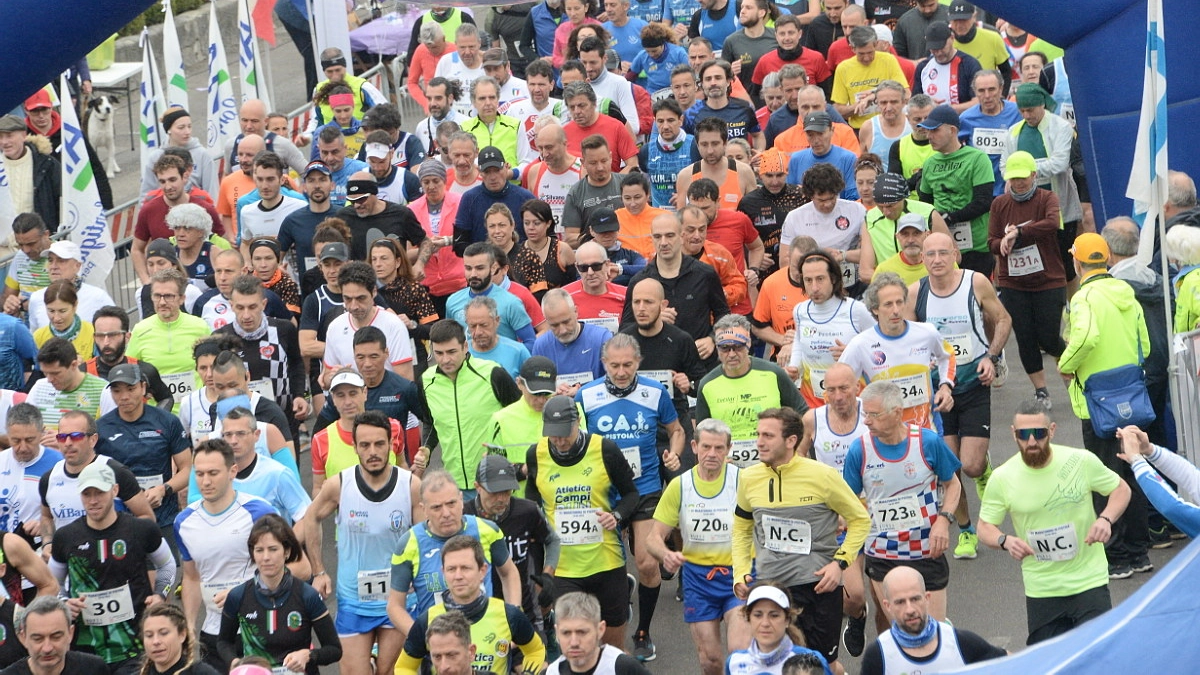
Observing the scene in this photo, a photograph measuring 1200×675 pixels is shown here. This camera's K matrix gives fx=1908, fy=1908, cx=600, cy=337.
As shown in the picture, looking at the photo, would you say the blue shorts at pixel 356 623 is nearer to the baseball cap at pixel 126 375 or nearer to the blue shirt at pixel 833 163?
the baseball cap at pixel 126 375

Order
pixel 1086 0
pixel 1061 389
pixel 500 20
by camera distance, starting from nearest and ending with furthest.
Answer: pixel 1086 0
pixel 1061 389
pixel 500 20

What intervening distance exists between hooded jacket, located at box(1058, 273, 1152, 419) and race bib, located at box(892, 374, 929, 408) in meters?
0.72

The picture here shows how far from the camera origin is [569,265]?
11859 mm

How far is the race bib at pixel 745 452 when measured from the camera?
9.58 metres

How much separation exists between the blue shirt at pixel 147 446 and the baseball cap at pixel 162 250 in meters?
2.06

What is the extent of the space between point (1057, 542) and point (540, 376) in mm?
2671

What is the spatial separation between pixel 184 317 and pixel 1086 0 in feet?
18.4

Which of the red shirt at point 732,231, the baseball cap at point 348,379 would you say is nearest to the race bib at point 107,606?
the baseball cap at point 348,379

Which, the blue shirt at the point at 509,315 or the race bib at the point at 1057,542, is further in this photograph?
the blue shirt at the point at 509,315

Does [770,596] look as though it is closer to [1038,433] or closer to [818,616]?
[818,616]

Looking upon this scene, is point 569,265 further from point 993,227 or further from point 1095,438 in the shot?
point 1095,438

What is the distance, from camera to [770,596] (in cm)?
784

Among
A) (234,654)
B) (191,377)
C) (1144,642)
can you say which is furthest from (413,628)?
(1144,642)

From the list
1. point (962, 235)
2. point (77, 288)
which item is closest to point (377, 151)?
point (77, 288)
